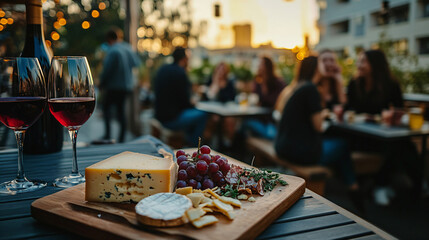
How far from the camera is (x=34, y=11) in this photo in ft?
3.38

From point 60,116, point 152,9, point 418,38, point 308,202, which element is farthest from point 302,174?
point 152,9

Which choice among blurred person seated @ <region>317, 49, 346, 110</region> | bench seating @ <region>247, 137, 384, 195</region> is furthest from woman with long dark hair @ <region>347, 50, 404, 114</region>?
bench seating @ <region>247, 137, 384, 195</region>

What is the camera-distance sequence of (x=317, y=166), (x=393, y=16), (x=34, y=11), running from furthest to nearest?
(x=393, y=16), (x=317, y=166), (x=34, y=11)

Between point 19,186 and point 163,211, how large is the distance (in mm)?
440

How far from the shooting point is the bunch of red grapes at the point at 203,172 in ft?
2.77

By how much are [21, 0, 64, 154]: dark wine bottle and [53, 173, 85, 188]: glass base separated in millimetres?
308

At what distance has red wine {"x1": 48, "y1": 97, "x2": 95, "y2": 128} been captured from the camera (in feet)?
2.79

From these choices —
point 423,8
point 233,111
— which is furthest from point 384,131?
point 423,8

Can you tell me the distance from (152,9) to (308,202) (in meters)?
17.2

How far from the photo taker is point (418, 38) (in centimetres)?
507

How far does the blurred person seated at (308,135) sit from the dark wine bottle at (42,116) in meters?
2.15

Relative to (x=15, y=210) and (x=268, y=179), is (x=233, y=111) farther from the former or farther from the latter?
(x=15, y=210)

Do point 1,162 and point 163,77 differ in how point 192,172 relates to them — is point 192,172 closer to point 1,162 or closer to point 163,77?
point 1,162

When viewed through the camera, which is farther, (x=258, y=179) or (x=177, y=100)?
(x=177, y=100)
